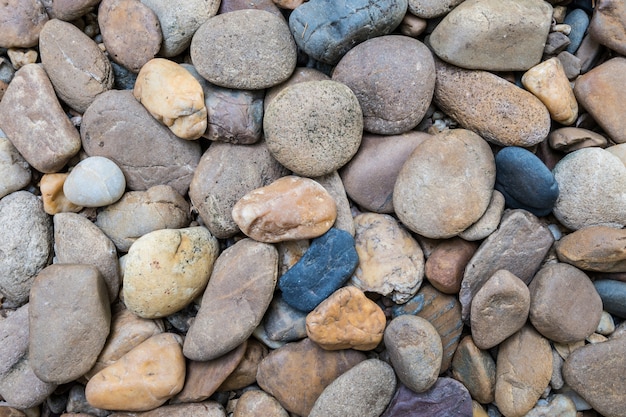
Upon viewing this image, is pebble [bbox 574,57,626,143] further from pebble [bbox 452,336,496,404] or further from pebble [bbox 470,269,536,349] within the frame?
pebble [bbox 452,336,496,404]

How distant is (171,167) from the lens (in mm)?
1672

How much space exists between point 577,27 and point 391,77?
622 millimetres

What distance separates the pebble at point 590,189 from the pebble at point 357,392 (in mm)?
716

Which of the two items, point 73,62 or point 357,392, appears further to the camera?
point 73,62

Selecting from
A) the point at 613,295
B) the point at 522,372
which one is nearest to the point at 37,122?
the point at 522,372

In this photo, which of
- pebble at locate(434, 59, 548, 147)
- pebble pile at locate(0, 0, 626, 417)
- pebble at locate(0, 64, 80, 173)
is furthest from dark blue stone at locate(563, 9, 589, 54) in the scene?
pebble at locate(0, 64, 80, 173)

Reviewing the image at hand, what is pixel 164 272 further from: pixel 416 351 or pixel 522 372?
pixel 522 372

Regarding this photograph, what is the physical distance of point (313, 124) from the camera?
1529 millimetres

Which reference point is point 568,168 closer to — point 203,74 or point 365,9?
point 365,9

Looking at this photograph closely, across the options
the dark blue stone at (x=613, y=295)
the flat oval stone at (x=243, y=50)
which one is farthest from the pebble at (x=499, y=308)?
the flat oval stone at (x=243, y=50)

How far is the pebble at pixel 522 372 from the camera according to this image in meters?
1.53

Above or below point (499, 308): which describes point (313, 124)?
above

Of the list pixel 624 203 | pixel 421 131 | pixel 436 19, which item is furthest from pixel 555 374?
pixel 436 19

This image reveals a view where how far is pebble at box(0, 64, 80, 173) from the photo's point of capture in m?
1.64
